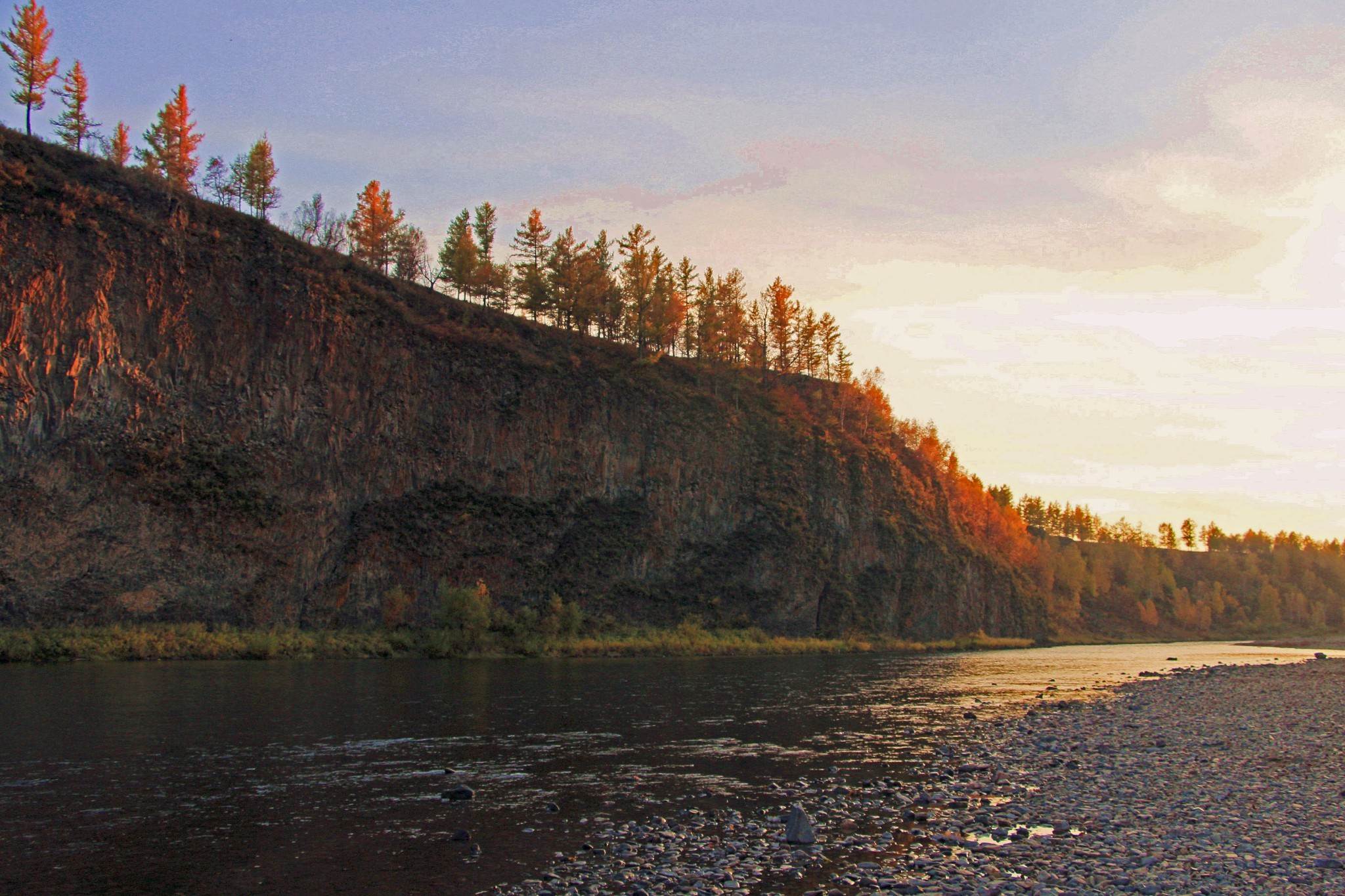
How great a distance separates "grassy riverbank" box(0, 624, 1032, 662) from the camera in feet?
136

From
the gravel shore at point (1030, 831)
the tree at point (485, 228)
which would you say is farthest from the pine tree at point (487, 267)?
the gravel shore at point (1030, 831)

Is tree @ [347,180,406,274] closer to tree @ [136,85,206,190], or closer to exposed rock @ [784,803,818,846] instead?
tree @ [136,85,206,190]

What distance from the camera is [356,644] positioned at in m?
50.2

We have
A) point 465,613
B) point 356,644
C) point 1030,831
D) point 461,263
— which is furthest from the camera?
point 461,263

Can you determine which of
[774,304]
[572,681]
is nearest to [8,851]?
[572,681]

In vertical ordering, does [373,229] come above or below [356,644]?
above

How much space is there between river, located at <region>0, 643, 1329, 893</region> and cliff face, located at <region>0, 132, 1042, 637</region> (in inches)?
513

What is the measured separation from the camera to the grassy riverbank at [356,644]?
136 feet

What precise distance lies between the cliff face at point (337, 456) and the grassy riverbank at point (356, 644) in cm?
321

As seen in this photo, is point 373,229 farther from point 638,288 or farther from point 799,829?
point 799,829

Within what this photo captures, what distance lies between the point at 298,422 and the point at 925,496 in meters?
70.9

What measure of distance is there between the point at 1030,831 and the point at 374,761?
42.3 ft

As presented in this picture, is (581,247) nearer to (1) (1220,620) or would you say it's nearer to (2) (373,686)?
(2) (373,686)

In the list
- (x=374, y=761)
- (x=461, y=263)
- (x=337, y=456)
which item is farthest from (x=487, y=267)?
(x=374, y=761)
